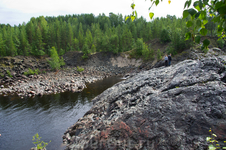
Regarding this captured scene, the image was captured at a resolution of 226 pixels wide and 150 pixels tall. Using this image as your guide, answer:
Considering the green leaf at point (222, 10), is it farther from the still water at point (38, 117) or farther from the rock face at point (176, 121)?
the still water at point (38, 117)

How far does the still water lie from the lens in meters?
14.4

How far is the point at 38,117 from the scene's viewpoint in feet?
64.2

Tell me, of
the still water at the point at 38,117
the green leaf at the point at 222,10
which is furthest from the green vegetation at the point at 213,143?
the still water at the point at 38,117

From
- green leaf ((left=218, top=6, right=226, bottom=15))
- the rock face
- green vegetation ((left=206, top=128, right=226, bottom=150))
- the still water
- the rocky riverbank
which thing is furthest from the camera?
the rocky riverbank

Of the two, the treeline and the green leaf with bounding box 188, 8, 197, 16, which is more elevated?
the treeline

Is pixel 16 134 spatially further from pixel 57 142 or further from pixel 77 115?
pixel 77 115

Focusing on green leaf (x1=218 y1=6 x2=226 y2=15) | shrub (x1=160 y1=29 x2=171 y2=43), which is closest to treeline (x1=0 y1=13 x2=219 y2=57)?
shrub (x1=160 y1=29 x2=171 y2=43)

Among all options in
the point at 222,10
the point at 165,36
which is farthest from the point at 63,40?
the point at 222,10

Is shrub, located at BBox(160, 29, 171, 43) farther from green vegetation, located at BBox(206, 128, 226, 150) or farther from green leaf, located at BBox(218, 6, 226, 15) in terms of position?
green leaf, located at BBox(218, 6, 226, 15)

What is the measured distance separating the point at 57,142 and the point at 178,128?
12.1 metres

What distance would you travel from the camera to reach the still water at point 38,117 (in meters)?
14.4

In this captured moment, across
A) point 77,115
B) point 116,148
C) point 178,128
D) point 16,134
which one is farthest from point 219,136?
point 16,134

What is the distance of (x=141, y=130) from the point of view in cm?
774

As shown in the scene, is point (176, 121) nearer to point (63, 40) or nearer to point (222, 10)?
point (222, 10)
